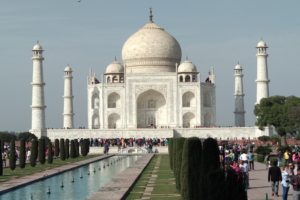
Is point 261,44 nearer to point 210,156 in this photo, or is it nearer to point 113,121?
point 113,121

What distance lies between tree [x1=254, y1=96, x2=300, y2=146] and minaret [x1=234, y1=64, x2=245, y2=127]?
7147 mm

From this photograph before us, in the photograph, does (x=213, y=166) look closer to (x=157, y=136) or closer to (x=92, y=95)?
(x=157, y=136)

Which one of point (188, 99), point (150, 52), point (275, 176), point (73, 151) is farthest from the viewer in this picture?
point (150, 52)

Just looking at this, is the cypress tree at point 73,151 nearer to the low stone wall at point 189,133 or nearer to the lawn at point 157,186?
the lawn at point 157,186

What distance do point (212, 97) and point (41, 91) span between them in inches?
407

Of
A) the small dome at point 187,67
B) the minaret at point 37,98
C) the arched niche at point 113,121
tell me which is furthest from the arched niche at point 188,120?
the minaret at point 37,98

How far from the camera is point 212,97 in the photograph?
4128 centimetres

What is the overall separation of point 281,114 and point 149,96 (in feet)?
36.9

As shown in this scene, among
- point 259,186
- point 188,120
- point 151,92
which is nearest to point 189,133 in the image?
point 188,120

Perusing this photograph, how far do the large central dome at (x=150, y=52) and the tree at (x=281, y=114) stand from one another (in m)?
8.68

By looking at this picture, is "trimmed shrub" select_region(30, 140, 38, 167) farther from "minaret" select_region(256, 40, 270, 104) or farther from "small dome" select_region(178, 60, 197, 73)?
"small dome" select_region(178, 60, 197, 73)

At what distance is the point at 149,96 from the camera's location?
138ft

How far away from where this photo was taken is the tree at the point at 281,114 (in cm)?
3109

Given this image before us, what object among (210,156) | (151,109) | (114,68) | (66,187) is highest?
(114,68)
